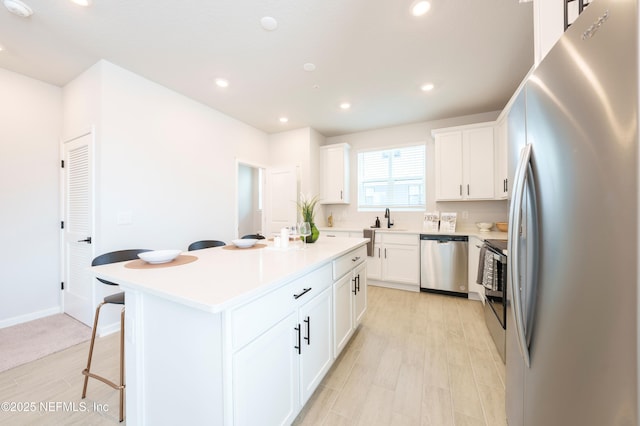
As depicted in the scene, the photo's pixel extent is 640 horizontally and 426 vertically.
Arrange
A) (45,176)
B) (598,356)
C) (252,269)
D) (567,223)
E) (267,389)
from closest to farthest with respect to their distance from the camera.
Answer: (598,356)
(567,223)
(267,389)
(252,269)
(45,176)

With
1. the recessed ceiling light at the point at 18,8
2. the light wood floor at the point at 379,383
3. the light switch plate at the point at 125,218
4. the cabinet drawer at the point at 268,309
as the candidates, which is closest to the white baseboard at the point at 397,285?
the light wood floor at the point at 379,383

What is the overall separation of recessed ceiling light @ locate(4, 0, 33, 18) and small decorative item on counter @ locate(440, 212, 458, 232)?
5016 mm

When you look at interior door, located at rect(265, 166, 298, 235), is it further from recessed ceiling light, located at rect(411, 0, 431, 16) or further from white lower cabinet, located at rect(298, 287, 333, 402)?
recessed ceiling light, located at rect(411, 0, 431, 16)

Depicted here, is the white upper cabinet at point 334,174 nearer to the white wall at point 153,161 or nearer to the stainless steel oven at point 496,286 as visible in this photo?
the white wall at point 153,161

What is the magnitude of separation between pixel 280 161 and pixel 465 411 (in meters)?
4.31

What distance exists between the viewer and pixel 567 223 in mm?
692

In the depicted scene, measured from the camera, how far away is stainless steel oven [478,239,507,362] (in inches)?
74.2

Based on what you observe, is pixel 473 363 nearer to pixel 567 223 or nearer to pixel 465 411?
pixel 465 411

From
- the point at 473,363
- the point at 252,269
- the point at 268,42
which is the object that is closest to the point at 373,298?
the point at 473,363

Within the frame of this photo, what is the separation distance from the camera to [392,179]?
4520 millimetres

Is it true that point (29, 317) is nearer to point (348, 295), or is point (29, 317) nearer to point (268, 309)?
point (268, 309)

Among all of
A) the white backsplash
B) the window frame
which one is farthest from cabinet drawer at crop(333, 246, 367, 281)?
the window frame

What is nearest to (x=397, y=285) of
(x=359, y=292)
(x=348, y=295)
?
(x=359, y=292)

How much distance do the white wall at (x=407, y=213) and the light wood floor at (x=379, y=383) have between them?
2.05 meters
